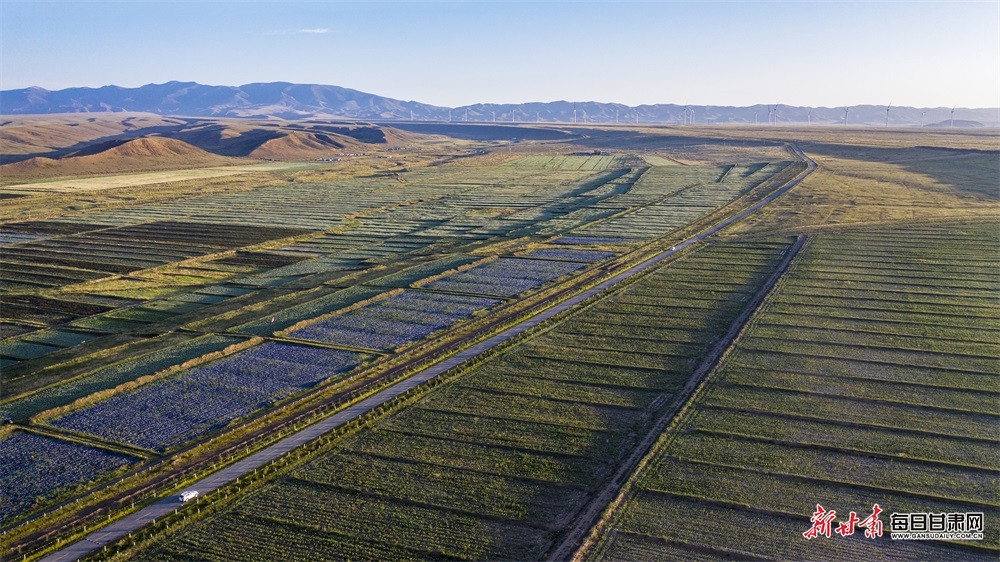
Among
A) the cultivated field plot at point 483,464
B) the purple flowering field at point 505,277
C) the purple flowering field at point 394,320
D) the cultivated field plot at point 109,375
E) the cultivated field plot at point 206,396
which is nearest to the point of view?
the cultivated field plot at point 483,464

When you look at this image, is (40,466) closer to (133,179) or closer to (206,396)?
(206,396)

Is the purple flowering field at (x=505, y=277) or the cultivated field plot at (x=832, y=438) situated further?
the purple flowering field at (x=505, y=277)

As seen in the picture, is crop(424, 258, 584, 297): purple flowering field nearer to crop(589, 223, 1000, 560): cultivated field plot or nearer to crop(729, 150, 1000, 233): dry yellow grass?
crop(589, 223, 1000, 560): cultivated field plot

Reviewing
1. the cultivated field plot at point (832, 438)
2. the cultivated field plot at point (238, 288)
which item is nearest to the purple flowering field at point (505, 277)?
the cultivated field plot at point (238, 288)

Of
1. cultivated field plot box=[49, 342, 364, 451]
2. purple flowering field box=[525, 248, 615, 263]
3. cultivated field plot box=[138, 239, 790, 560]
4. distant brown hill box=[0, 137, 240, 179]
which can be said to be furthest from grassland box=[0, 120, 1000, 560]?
distant brown hill box=[0, 137, 240, 179]

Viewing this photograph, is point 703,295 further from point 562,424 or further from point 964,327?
point 562,424

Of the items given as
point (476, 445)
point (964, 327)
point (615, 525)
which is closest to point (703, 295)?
point (964, 327)

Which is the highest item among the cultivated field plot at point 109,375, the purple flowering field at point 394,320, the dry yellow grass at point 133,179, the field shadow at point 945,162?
the field shadow at point 945,162

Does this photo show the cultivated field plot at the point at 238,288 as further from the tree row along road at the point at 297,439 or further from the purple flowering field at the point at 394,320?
the tree row along road at the point at 297,439
